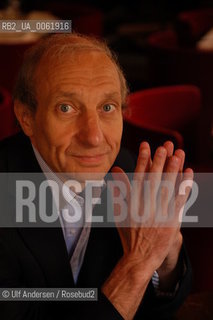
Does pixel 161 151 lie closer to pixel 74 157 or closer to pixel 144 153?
pixel 144 153

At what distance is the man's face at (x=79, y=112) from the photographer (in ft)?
3.22

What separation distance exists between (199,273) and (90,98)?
73 centimetres

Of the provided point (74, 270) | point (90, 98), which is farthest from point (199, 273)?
point (90, 98)

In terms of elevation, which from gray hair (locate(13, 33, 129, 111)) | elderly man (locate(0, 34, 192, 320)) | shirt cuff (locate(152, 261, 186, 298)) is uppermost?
gray hair (locate(13, 33, 129, 111))

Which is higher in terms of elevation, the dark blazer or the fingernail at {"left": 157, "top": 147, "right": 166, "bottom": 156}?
the fingernail at {"left": 157, "top": 147, "right": 166, "bottom": 156}

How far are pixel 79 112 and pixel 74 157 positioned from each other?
0.25 feet

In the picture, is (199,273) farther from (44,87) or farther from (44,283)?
(44,87)

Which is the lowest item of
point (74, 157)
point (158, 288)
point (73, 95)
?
point (158, 288)

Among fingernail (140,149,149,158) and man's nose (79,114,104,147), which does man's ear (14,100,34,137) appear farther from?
fingernail (140,149,149,158)

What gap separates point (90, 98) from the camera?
3.23 feet

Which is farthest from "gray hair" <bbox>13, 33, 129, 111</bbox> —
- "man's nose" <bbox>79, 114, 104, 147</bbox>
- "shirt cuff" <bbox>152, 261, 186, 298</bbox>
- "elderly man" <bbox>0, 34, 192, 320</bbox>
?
"shirt cuff" <bbox>152, 261, 186, 298</bbox>

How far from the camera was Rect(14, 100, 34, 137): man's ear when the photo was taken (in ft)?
3.43

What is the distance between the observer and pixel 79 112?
985mm

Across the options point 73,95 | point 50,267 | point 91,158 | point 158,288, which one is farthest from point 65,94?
point 158,288
